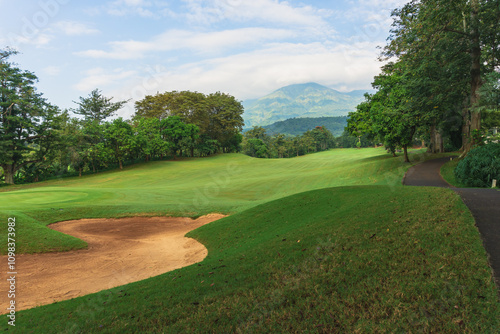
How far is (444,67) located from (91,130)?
56.5m

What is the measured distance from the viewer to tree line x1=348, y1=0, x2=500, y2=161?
1817 centimetres

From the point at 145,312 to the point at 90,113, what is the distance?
84551 millimetres

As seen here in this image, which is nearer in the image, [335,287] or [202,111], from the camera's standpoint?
[335,287]

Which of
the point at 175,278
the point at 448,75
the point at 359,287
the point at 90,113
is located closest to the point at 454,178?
the point at 448,75

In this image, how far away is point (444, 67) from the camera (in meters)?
22.3

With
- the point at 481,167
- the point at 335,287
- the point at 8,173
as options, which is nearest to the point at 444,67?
the point at 481,167

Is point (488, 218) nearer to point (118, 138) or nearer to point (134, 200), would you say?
point (134, 200)

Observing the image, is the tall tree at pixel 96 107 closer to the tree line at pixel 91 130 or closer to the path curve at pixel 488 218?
the tree line at pixel 91 130

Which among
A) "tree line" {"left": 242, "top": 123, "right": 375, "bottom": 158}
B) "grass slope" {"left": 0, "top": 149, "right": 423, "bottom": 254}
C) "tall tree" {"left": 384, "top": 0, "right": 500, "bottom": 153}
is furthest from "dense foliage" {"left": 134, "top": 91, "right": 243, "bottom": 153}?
"tall tree" {"left": 384, "top": 0, "right": 500, "bottom": 153}

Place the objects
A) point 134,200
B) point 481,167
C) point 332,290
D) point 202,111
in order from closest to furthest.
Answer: point 332,290
point 481,167
point 134,200
point 202,111

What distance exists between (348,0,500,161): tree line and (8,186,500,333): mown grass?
58.0ft

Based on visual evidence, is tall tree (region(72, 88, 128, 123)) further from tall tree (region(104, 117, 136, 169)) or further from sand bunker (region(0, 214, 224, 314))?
sand bunker (region(0, 214, 224, 314))

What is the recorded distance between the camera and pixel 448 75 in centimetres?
2314

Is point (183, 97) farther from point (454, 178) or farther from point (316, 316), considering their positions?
point (316, 316)
